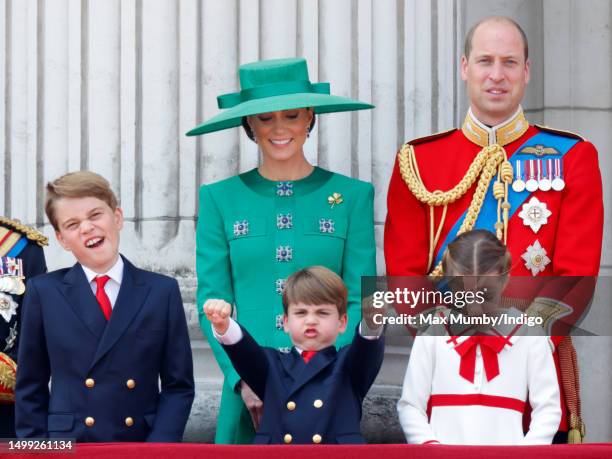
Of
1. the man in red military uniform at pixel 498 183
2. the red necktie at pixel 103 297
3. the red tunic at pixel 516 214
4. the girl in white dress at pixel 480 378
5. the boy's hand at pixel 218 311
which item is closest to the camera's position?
the boy's hand at pixel 218 311

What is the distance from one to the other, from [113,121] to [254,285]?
55.9 inches

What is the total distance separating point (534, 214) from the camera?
5.01 meters

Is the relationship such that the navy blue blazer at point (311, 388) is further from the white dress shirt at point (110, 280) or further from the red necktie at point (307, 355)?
the white dress shirt at point (110, 280)

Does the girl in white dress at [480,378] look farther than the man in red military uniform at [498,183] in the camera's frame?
No

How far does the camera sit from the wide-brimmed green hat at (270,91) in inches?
206

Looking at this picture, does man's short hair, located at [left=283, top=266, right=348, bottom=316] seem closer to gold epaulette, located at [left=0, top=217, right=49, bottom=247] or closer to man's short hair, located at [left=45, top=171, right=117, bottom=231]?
man's short hair, located at [left=45, top=171, right=117, bottom=231]

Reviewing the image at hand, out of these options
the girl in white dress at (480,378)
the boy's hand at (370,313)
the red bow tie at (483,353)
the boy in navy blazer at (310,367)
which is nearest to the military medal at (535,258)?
the girl in white dress at (480,378)

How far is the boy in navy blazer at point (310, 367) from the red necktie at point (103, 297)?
0.40 meters

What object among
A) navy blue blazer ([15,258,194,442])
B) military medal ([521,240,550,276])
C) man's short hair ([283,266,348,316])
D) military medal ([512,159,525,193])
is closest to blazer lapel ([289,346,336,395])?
man's short hair ([283,266,348,316])

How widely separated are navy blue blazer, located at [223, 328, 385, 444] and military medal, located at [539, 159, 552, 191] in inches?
33.5

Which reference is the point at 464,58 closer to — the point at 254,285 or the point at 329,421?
the point at 254,285

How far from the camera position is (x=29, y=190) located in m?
6.37

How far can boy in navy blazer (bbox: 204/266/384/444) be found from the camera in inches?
182

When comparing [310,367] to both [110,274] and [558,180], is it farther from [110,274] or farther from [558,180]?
[558,180]
